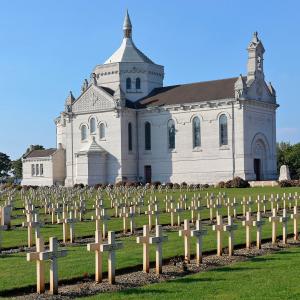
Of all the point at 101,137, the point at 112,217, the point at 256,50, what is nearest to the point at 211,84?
the point at 256,50

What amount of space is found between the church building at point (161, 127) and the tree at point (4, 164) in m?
41.9

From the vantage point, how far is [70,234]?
58.7ft

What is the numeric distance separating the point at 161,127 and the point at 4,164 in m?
57.6

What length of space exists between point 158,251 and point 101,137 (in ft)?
200

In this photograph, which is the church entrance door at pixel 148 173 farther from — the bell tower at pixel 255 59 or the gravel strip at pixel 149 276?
the gravel strip at pixel 149 276

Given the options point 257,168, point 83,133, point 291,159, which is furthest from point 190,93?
point 291,159

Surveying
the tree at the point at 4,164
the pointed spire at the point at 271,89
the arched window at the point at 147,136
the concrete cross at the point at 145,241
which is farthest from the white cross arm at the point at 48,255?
the tree at the point at 4,164

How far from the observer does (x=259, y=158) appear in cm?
6694

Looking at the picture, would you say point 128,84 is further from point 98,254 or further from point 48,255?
point 48,255

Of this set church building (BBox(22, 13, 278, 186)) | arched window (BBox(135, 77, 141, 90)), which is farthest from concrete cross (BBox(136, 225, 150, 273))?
arched window (BBox(135, 77, 141, 90))

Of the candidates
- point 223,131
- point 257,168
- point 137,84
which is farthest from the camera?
point 137,84

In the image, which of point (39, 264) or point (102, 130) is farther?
point (102, 130)

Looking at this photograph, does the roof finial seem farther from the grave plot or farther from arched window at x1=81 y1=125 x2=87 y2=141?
the grave plot

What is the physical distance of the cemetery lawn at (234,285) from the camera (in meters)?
9.73
